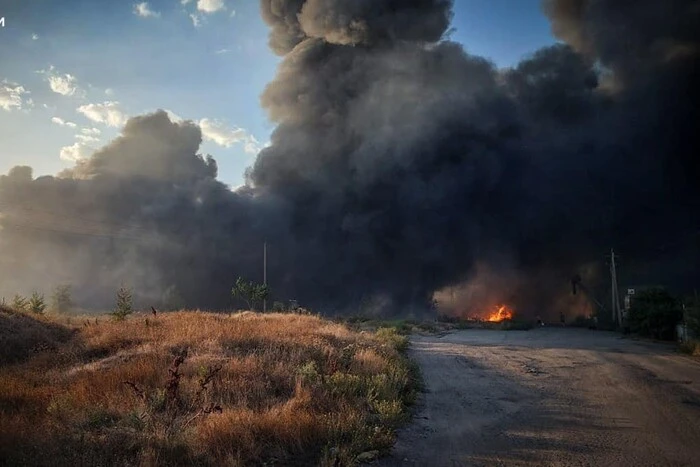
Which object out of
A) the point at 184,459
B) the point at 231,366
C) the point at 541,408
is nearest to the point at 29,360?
the point at 231,366

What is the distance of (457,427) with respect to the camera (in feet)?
28.3

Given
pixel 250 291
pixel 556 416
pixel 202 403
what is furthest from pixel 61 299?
pixel 556 416

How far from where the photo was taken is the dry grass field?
6277mm

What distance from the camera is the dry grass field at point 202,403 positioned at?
628 cm

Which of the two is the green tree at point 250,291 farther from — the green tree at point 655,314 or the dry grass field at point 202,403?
the green tree at point 655,314

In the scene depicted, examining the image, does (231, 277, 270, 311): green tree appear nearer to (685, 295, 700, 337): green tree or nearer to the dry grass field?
the dry grass field

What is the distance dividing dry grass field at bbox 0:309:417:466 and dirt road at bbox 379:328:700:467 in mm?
805

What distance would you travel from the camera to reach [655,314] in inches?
1141

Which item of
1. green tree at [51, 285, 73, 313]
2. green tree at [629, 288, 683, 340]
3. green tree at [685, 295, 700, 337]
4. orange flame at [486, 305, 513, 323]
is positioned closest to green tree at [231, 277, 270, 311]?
green tree at [51, 285, 73, 313]

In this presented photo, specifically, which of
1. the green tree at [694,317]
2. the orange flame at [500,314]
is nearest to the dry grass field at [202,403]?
the green tree at [694,317]

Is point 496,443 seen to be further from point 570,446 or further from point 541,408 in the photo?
point 541,408

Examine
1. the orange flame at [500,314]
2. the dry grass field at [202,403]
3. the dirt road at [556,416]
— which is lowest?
the orange flame at [500,314]

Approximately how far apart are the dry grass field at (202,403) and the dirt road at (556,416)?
0.80m

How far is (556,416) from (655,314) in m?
24.2
